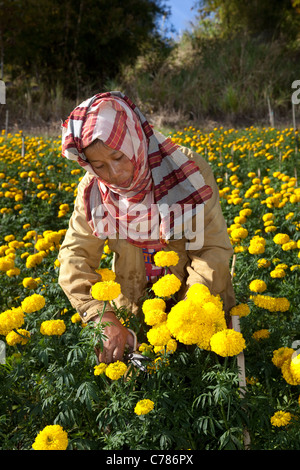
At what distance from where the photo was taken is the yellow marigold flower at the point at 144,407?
48.1 inches

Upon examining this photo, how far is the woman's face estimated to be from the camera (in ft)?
5.71

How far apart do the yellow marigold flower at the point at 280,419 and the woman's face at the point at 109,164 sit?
1086 mm

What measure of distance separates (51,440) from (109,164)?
1.07m

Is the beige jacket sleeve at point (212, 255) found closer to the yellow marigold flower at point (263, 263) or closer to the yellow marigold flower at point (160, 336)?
the yellow marigold flower at point (263, 263)

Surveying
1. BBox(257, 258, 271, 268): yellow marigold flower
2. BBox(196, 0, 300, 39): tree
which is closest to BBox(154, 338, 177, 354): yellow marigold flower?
BBox(257, 258, 271, 268): yellow marigold flower

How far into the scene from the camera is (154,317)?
139 cm

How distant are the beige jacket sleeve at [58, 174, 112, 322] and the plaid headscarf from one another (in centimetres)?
7

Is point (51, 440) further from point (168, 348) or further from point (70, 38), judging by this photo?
point (70, 38)

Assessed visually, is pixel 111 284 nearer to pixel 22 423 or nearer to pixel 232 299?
pixel 22 423

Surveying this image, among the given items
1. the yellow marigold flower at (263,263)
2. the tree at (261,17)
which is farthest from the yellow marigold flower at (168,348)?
the tree at (261,17)

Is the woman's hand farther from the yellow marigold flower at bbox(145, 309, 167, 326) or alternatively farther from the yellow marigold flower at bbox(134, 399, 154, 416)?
the yellow marigold flower at bbox(134, 399, 154, 416)

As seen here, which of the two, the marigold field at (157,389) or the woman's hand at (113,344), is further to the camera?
the woman's hand at (113,344)

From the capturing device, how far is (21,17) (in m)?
12.1
